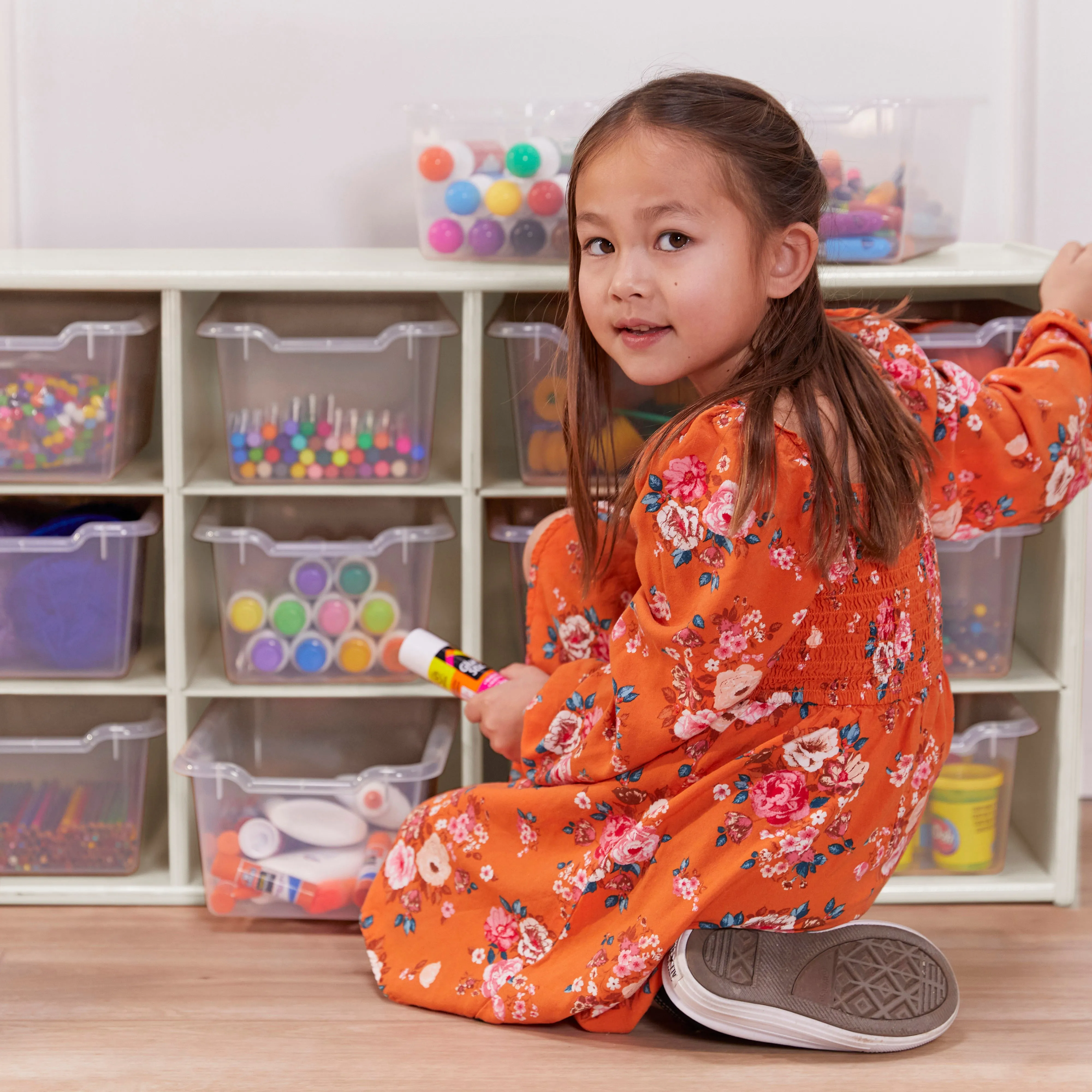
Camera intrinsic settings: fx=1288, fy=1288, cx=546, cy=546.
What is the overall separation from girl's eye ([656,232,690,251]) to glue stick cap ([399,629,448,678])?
0.45 metres

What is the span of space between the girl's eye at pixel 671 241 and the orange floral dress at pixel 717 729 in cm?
13

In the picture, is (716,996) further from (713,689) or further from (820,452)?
(820,452)

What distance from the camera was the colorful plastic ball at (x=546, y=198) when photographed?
1.28m

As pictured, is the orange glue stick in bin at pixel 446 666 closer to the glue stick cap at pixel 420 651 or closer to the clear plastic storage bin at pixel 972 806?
the glue stick cap at pixel 420 651

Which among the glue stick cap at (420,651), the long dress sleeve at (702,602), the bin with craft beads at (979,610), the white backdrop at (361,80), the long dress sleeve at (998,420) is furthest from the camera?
the white backdrop at (361,80)

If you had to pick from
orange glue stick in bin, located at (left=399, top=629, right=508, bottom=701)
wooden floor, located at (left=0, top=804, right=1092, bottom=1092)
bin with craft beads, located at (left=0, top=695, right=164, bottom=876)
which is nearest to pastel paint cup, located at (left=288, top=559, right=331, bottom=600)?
orange glue stick in bin, located at (left=399, top=629, right=508, bottom=701)

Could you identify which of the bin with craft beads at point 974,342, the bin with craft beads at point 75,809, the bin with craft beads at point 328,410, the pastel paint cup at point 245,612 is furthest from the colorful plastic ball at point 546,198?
the bin with craft beads at point 75,809

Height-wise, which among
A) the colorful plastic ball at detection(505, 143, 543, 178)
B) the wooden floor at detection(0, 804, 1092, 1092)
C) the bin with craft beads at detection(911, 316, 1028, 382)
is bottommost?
the wooden floor at detection(0, 804, 1092, 1092)

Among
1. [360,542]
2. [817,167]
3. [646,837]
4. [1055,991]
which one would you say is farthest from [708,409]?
[1055,991]

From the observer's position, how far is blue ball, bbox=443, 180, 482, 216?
1.29 meters

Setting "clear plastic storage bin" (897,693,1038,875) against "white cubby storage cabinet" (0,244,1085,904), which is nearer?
"white cubby storage cabinet" (0,244,1085,904)

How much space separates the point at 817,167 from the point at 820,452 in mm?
234

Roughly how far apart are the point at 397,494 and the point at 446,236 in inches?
10.6

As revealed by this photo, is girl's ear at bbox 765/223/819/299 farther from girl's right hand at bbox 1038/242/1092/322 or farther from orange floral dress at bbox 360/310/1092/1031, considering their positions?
girl's right hand at bbox 1038/242/1092/322
